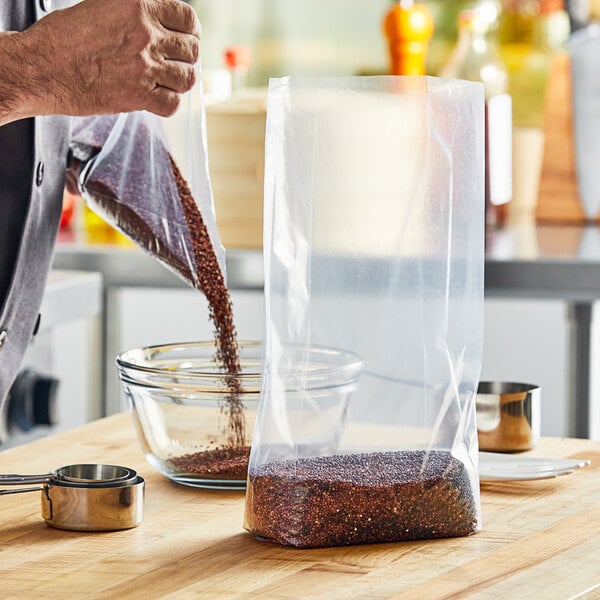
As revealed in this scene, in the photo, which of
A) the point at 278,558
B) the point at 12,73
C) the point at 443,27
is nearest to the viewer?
the point at 278,558

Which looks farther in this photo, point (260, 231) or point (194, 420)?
A: point (260, 231)

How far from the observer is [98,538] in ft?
2.54

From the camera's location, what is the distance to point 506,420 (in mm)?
1020

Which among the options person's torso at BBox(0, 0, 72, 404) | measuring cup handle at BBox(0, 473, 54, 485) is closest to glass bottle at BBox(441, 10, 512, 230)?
person's torso at BBox(0, 0, 72, 404)

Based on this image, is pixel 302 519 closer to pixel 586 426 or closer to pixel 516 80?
pixel 586 426

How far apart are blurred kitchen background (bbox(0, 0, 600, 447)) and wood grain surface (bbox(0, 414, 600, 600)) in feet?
2.68

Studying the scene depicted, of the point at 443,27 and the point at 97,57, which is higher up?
the point at 443,27

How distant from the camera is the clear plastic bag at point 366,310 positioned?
76 centimetres

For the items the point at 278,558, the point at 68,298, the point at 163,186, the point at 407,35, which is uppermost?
the point at 407,35

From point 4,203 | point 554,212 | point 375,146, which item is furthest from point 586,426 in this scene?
point 375,146

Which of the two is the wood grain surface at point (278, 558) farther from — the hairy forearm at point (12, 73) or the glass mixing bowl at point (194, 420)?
the hairy forearm at point (12, 73)

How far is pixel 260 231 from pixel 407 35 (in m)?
0.56

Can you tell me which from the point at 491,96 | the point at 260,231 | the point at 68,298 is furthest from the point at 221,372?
the point at 491,96

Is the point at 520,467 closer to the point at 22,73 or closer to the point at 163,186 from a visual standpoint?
the point at 163,186
